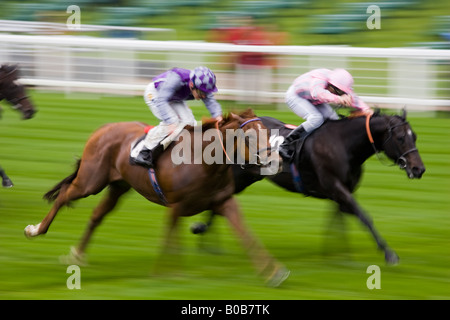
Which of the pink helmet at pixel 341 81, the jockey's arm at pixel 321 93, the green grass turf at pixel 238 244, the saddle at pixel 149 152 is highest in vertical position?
the pink helmet at pixel 341 81

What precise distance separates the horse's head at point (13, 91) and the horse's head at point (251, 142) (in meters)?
3.33

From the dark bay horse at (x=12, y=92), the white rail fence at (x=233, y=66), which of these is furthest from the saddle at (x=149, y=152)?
the white rail fence at (x=233, y=66)

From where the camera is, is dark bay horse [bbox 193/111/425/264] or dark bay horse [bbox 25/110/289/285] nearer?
dark bay horse [bbox 25/110/289/285]

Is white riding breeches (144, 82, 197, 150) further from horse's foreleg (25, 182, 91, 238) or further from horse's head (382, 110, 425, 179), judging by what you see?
horse's head (382, 110, 425, 179)

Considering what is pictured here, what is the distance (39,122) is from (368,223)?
6.38 m

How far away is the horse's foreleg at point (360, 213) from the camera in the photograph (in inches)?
227

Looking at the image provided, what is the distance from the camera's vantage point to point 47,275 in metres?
5.77

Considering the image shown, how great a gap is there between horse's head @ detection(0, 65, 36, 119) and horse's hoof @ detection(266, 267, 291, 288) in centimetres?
372

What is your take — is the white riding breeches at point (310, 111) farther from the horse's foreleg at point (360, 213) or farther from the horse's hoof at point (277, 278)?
the horse's hoof at point (277, 278)

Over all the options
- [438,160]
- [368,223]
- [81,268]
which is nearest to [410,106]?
[438,160]

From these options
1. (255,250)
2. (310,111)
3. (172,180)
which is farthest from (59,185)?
(310,111)

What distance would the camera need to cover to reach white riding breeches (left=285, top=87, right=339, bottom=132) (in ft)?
21.2

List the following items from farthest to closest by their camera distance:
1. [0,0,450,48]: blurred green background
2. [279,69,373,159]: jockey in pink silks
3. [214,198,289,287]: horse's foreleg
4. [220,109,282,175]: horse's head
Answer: [0,0,450,48]: blurred green background, [279,69,373,159]: jockey in pink silks, [214,198,289,287]: horse's foreleg, [220,109,282,175]: horse's head

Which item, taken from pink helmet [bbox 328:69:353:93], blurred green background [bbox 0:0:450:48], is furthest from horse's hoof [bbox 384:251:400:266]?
blurred green background [bbox 0:0:450:48]
